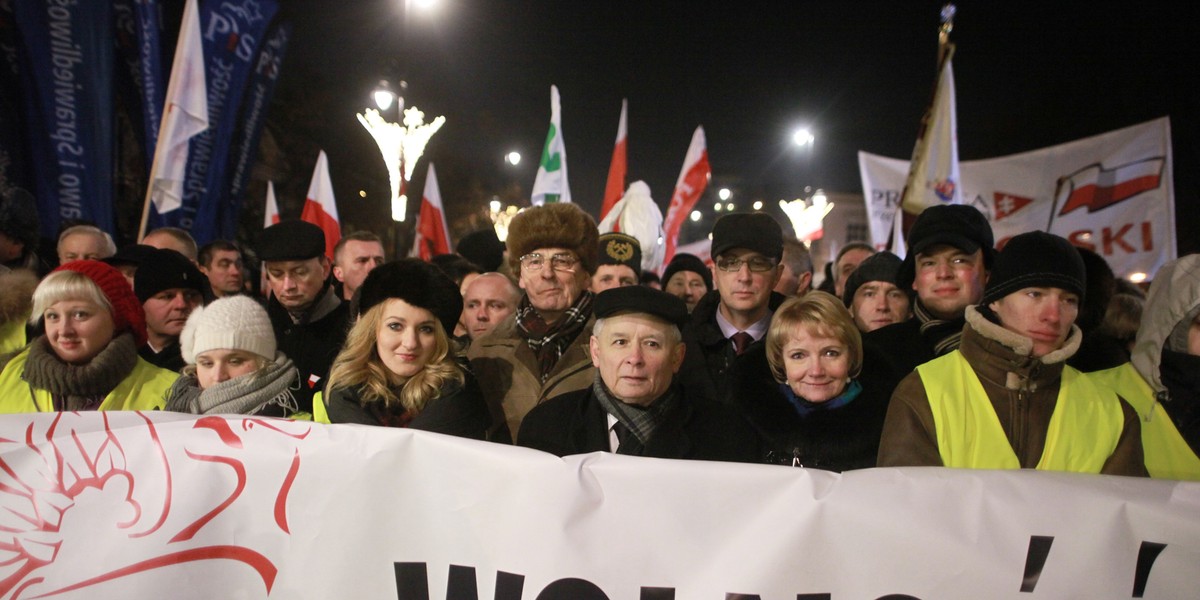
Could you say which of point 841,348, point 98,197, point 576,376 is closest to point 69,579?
point 576,376

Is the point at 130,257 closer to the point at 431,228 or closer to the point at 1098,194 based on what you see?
the point at 431,228

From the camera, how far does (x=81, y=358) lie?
347 centimetres

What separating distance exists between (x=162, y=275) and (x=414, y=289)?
1875mm

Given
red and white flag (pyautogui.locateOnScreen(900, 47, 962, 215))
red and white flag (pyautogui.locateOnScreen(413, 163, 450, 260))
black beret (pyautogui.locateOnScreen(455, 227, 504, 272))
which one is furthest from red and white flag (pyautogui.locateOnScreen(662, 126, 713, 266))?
black beret (pyautogui.locateOnScreen(455, 227, 504, 272))

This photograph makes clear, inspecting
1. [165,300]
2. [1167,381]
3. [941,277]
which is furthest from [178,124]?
[1167,381]

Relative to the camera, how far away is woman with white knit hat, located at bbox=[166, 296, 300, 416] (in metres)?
3.29

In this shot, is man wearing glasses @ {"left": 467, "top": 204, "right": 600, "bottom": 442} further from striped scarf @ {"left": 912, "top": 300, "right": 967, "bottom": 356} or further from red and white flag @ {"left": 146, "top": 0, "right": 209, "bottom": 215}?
red and white flag @ {"left": 146, "top": 0, "right": 209, "bottom": 215}

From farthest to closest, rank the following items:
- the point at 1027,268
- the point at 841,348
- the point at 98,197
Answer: the point at 98,197
the point at 841,348
the point at 1027,268

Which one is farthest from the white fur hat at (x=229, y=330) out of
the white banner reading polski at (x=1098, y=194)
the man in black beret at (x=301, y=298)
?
the white banner reading polski at (x=1098, y=194)

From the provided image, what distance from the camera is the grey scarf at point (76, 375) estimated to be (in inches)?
132

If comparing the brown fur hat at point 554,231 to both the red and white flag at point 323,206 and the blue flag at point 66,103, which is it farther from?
the red and white flag at point 323,206

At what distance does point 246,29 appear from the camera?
7379mm

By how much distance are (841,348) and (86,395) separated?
3.10 metres

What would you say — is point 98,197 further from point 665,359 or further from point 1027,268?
point 1027,268
